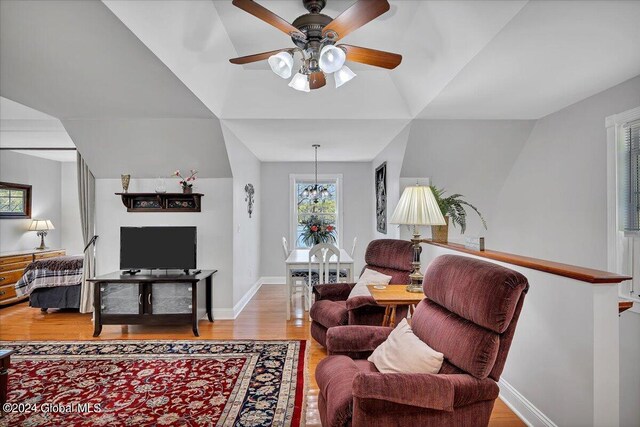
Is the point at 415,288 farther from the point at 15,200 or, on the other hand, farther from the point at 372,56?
the point at 15,200

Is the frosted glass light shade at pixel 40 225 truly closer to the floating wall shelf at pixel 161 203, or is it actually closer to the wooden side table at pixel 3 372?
the floating wall shelf at pixel 161 203

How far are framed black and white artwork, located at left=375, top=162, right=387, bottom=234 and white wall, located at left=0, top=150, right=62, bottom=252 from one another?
237 inches

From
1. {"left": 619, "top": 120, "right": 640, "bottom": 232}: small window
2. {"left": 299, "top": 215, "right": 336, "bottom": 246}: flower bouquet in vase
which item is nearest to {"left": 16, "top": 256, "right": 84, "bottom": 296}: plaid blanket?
{"left": 299, "top": 215, "right": 336, "bottom": 246}: flower bouquet in vase

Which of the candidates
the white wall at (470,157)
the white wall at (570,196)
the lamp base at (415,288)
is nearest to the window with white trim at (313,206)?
the white wall at (470,157)

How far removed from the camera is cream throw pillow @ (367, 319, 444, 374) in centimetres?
176

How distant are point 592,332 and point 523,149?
3.00m

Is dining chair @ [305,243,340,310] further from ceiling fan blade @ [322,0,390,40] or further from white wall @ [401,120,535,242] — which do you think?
ceiling fan blade @ [322,0,390,40]

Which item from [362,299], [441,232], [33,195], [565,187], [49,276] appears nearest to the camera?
[362,299]

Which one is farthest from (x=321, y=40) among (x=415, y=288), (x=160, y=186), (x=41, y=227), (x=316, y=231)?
(x=41, y=227)

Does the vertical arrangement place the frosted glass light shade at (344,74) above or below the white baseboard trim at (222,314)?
above

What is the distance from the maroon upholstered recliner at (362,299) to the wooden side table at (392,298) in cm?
15

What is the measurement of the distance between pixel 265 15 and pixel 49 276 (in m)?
4.80

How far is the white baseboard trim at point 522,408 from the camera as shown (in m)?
2.08

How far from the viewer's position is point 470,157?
432 cm
